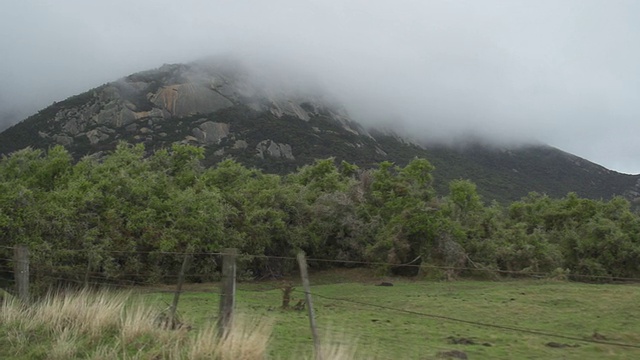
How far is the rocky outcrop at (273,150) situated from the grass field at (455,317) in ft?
180

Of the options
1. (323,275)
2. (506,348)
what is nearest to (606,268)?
(323,275)

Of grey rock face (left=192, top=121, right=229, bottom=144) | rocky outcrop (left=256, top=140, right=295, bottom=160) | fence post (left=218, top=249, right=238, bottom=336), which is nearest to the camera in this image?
fence post (left=218, top=249, right=238, bottom=336)

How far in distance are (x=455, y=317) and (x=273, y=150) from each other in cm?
6527

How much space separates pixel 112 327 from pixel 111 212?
14.2 meters

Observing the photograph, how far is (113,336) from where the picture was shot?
340 inches

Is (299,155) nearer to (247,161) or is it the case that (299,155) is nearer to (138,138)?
(247,161)

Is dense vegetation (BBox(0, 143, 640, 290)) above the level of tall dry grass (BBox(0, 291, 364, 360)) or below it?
above

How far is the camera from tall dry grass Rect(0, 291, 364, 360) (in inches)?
269

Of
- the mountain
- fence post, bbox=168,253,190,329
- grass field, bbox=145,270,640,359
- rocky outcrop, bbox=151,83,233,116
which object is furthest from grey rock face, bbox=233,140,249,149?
fence post, bbox=168,253,190,329

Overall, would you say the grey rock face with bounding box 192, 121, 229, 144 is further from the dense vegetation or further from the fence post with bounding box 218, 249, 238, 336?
the fence post with bounding box 218, 249, 238, 336

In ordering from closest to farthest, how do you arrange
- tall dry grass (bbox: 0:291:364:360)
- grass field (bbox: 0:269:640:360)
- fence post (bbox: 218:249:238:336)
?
tall dry grass (bbox: 0:291:364:360)
fence post (bbox: 218:249:238:336)
grass field (bbox: 0:269:640:360)

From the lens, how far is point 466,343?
10109 millimetres

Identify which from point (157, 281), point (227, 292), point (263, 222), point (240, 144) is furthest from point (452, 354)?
point (240, 144)

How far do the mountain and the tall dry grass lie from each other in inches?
2391
